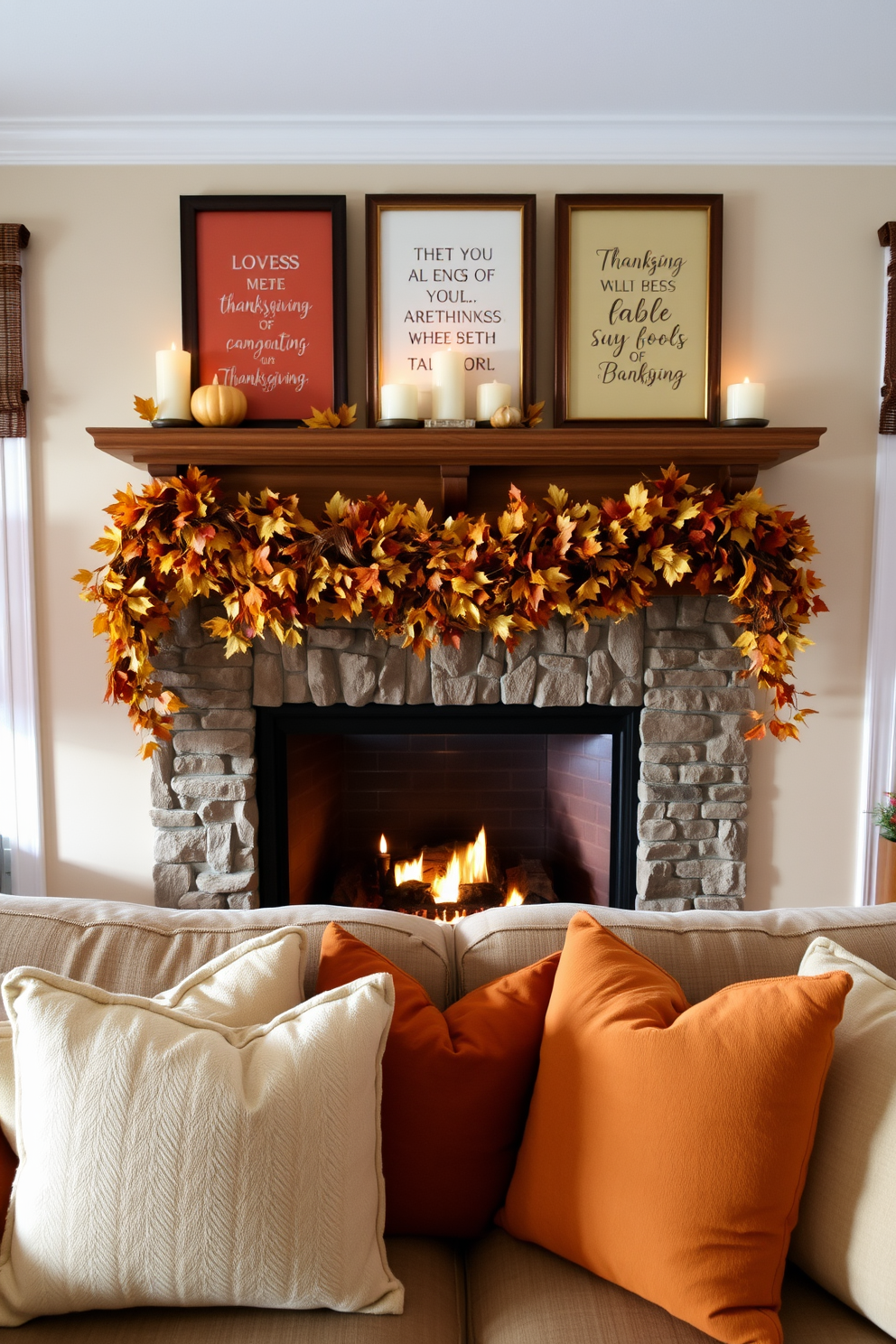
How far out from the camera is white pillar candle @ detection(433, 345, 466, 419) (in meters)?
2.06

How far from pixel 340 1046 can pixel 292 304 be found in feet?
6.25

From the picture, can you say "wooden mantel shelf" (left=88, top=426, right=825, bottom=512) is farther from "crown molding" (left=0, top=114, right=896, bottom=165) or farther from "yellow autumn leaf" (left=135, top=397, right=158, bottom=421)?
"crown molding" (left=0, top=114, right=896, bottom=165)

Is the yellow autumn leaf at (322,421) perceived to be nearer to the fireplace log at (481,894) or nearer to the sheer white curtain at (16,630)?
the sheer white curtain at (16,630)

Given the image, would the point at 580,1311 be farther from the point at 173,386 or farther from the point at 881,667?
the point at 173,386

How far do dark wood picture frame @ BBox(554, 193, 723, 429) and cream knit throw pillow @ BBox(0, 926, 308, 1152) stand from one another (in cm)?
156

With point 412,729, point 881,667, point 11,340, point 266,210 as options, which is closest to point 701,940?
point 412,729

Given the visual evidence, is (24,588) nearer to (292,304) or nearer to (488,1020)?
(292,304)

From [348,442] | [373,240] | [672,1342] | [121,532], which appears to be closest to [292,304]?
[373,240]

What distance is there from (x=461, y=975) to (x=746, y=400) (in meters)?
1.60

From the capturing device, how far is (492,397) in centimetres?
208

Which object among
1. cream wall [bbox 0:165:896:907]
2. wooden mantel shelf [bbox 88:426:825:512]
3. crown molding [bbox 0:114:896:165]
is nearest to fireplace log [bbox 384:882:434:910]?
cream wall [bbox 0:165:896:907]

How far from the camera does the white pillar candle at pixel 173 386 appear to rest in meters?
2.03

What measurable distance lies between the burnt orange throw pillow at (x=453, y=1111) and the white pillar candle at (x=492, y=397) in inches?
59.0

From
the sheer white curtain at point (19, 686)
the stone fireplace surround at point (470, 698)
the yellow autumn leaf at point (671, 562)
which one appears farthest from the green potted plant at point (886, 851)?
the sheer white curtain at point (19, 686)
